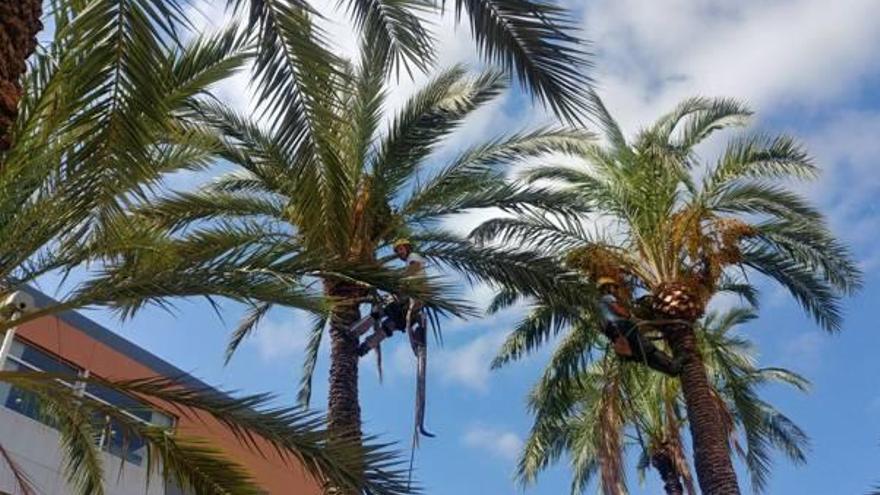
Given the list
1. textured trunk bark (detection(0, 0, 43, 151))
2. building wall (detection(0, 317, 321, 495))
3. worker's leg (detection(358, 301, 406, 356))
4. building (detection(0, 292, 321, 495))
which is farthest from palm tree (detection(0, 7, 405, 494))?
building wall (detection(0, 317, 321, 495))

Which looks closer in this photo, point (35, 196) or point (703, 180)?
point (35, 196)

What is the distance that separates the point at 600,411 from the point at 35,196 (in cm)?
996

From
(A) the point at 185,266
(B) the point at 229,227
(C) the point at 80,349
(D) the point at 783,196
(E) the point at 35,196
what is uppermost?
(D) the point at 783,196

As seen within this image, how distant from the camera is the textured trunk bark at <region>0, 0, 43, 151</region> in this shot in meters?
4.81

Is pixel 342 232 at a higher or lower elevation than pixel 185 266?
higher

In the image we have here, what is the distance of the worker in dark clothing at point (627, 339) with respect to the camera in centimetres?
1443

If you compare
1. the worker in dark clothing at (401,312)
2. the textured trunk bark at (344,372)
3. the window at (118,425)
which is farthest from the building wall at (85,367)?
the worker in dark clothing at (401,312)

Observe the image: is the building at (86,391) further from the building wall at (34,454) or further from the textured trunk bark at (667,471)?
the textured trunk bark at (667,471)

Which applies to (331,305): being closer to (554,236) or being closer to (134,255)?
(134,255)

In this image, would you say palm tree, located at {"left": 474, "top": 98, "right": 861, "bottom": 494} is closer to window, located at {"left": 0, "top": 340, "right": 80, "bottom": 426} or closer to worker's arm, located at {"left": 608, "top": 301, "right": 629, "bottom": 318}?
worker's arm, located at {"left": 608, "top": 301, "right": 629, "bottom": 318}

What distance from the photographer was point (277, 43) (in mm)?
6926

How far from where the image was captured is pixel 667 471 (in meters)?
20.9

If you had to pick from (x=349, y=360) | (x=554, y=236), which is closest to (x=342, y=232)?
(x=349, y=360)

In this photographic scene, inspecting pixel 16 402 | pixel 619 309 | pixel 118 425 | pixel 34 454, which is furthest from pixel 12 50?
pixel 34 454
